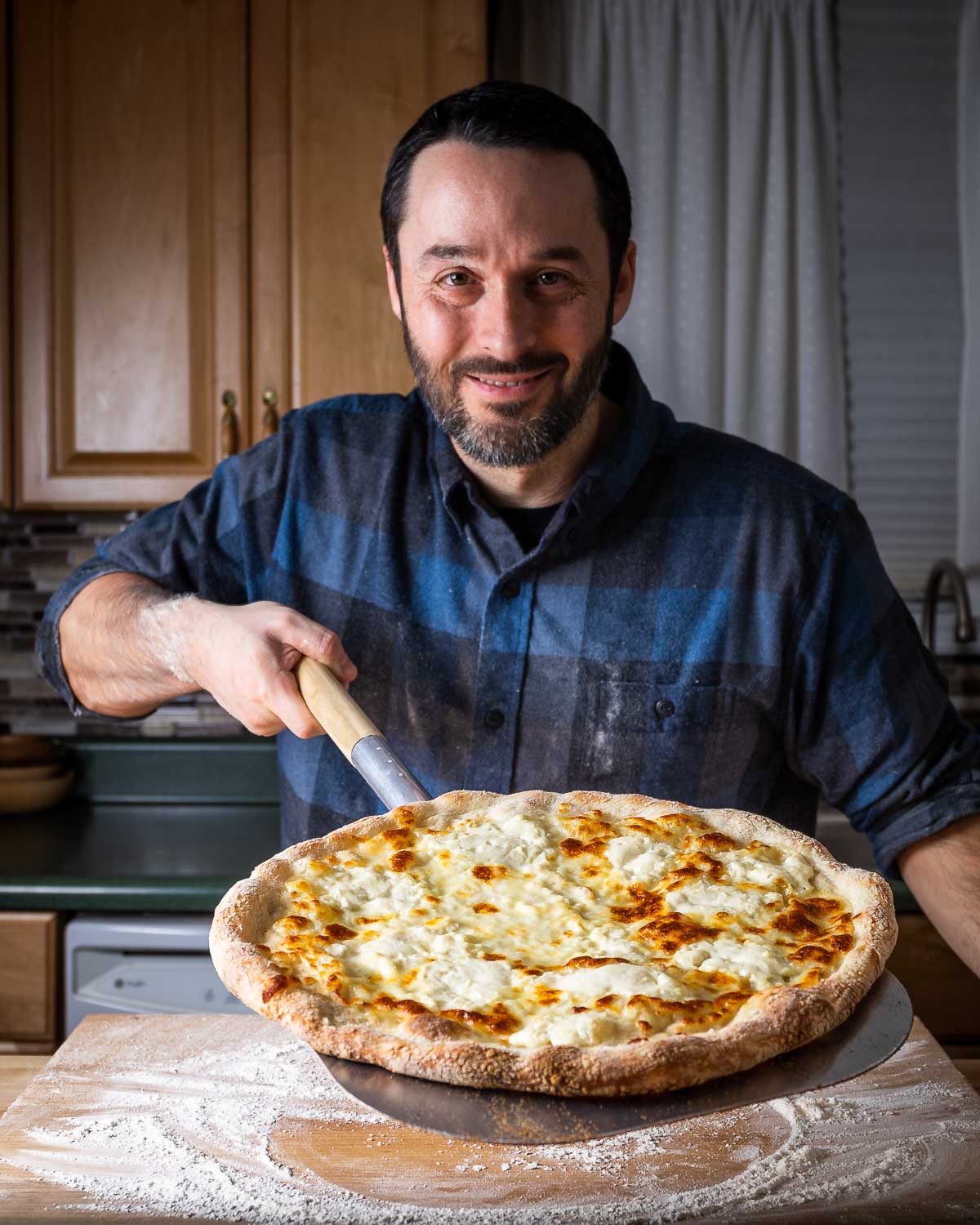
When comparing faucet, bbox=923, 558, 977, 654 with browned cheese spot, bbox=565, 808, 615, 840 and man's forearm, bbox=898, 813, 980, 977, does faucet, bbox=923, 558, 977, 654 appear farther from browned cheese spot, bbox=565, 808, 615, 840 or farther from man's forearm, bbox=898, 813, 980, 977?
browned cheese spot, bbox=565, 808, 615, 840

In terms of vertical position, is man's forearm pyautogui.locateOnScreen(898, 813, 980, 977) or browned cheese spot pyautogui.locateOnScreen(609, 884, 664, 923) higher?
browned cheese spot pyautogui.locateOnScreen(609, 884, 664, 923)

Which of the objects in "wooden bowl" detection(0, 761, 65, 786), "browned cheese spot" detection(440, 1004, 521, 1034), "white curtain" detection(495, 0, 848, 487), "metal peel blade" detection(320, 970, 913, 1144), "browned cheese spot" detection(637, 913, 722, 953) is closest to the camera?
"metal peel blade" detection(320, 970, 913, 1144)

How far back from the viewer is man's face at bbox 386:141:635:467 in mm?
1515

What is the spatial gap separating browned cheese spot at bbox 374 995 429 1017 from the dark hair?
1.01 meters

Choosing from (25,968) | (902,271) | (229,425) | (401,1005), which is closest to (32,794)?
(25,968)

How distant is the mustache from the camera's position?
5.07ft

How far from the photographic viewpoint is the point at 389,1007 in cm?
100

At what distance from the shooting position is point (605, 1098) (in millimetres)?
892

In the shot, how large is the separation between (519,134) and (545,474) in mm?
446

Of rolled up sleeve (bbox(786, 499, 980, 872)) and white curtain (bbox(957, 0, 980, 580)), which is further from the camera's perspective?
white curtain (bbox(957, 0, 980, 580))

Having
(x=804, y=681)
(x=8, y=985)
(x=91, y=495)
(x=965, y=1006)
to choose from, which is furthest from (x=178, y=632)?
(x=965, y=1006)

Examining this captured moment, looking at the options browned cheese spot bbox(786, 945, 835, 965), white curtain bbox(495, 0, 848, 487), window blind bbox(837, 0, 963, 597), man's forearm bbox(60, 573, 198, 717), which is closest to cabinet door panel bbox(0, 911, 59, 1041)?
man's forearm bbox(60, 573, 198, 717)

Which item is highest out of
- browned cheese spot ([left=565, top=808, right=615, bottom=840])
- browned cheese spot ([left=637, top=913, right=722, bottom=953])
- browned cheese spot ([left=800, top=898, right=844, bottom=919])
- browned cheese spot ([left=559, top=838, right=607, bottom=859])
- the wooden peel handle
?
the wooden peel handle

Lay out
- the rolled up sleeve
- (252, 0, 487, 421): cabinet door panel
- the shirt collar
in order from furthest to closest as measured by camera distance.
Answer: (252, 0, 487, 421): cabinet door panel → the shirt collar → the rolled up sleeve
